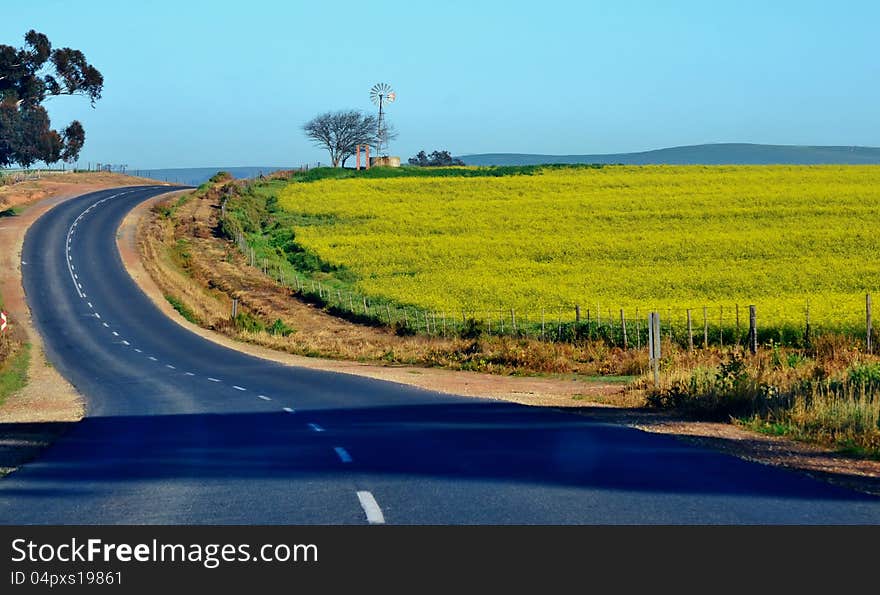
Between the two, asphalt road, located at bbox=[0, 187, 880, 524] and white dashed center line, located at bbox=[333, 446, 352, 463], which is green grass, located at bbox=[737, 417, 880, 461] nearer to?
asphalt road, located at bbox=[0, 187, 880, 524]

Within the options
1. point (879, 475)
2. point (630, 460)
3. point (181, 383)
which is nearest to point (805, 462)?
point (879, 475)

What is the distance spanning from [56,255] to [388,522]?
7023 cm

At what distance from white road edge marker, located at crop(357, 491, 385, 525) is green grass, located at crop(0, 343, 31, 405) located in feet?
65.1

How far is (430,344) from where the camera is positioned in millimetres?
41469

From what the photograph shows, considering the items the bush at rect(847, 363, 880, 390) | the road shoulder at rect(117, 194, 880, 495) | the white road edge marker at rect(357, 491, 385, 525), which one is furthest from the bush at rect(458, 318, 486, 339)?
the white road edge marker at rect(357, 491, 385, 525)

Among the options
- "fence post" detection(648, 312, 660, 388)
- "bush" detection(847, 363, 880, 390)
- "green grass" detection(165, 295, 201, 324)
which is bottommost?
"green grass" detection(165, 295, 201, 324)

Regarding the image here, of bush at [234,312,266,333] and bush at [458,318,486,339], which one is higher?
bush at [458,318,486,339]

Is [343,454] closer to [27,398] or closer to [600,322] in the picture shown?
[27,398]

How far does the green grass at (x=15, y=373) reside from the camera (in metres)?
33.1

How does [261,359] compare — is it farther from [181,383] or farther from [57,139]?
[57,139]

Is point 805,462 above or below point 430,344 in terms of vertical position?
above

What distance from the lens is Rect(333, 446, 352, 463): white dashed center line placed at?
14.9 m

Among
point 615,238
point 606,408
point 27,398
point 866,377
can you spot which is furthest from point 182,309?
point 866,377
